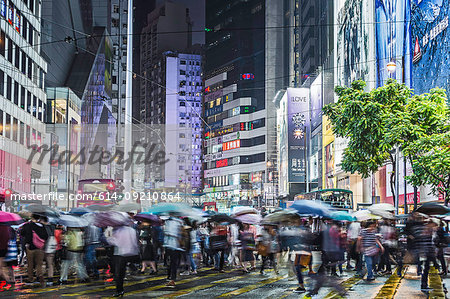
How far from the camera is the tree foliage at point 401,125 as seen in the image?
25406 mm

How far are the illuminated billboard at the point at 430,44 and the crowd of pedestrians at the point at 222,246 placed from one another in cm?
1289

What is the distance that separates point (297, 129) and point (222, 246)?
6589 centimetres

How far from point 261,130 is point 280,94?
18.1m

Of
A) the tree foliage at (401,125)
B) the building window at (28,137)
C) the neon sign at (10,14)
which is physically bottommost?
the tree foliage at (401,125)

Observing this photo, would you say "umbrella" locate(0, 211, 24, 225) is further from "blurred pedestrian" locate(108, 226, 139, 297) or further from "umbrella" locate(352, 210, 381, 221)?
"umbrella" locate(352, 210, 381, 221)

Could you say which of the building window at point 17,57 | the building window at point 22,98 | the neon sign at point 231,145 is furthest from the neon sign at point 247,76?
the building window at point 17,57

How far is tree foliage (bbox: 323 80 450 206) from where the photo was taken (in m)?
25.4

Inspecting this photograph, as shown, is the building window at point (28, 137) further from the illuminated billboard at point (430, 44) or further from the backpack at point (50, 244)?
the backpack at point (50, 244)

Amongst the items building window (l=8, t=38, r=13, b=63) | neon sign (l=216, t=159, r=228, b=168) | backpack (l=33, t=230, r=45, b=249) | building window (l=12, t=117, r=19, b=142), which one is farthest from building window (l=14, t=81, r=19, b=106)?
neon sign (l=216, t=159, r=228, b=168)

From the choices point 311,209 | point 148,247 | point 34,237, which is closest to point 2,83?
point 148,247

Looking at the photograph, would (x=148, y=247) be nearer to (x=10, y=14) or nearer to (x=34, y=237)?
(x=34, y=237)

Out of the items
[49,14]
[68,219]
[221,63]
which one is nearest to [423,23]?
[68,219]

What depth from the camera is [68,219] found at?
14.8 meters

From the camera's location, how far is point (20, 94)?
55219mm
